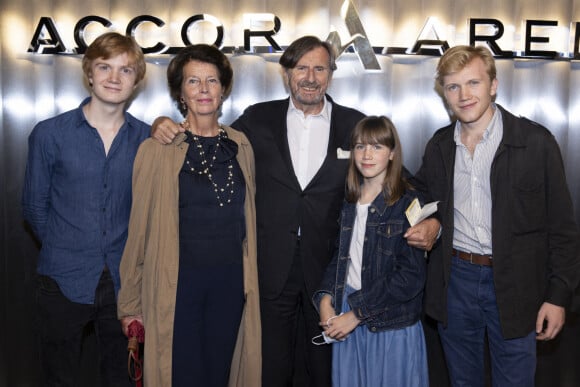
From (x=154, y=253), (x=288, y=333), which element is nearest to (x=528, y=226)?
(x=288, y=333)

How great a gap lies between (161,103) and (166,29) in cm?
48

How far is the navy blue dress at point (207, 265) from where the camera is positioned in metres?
2.38

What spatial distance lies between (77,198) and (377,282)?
1411 mm

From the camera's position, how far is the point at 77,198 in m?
2.40

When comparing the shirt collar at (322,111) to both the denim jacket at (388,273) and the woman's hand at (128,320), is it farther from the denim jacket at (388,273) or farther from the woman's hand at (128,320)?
the woman's hand at (128,320)

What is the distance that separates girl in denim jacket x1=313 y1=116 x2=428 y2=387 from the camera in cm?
226

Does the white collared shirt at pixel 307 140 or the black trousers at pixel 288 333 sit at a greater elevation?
the white collared shirt at pixel 307 140

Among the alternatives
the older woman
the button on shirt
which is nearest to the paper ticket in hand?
the button on shirt

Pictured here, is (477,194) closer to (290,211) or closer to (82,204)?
(290,211)

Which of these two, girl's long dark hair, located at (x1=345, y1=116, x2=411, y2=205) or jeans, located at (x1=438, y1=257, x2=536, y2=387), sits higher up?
girl's long dark hair, located at (x1=345, y1=116, x2=411, y2=205)

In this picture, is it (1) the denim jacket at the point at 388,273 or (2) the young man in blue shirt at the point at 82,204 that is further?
(2) the young man in blue shirt at the point at 82,204

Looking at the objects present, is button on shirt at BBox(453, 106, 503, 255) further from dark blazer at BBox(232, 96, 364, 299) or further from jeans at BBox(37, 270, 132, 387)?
jeans at BBox(37, 270, 132, 387)

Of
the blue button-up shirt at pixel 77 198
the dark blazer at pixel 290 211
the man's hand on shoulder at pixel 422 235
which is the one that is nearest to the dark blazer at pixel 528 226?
the man's hand on shoulder at pixel 422 235

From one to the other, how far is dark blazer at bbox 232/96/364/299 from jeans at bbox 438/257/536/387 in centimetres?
64
